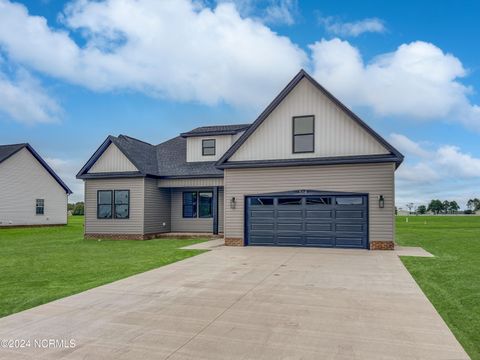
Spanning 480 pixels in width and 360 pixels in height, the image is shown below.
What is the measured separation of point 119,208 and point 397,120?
699 inches

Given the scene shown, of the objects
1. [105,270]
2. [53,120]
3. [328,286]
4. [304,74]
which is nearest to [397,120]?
[304,74]

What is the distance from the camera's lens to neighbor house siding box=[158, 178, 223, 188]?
66.8 feet

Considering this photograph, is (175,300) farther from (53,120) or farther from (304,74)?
(53,120)

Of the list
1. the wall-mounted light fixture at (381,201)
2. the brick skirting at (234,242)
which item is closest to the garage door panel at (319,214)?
the wall-mounted light fixture at (381,201)

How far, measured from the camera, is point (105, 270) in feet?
33.5

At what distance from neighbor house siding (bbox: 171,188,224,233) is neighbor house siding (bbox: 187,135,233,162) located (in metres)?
2.08

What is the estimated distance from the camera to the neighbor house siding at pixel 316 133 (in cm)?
1510

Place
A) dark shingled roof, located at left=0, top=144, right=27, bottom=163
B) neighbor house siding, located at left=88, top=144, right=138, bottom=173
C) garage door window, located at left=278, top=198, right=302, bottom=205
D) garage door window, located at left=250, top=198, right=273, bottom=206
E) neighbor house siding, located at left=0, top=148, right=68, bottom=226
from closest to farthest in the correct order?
garage door window, located at left=278, top=198, right=302, bottom=205, garage door window, located at left=250, top=198, right=273, bottom=206, neighbor house siding, located at left=88, top=144, right=138, bottom=173, dark shingled roof, located at left=0, top=144, right=27, bottom=163, neighbor house siding, located at left=0, top=148, right=68, bottom=226

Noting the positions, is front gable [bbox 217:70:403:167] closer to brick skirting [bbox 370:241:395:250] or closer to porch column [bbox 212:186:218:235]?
brick skirting [bbox 370:241:395:250]

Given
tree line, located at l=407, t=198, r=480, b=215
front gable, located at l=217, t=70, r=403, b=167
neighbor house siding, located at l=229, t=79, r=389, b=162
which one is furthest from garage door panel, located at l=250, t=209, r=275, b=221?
tree line, located at l=407, t=198, r=480, b=215

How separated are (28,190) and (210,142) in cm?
1853

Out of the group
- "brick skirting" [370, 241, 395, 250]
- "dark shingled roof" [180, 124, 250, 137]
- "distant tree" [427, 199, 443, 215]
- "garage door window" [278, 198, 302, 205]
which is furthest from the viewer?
"distant tree" [427, 199, 443, 215]

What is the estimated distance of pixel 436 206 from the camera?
135875mm

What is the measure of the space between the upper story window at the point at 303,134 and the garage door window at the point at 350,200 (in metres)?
2.49
